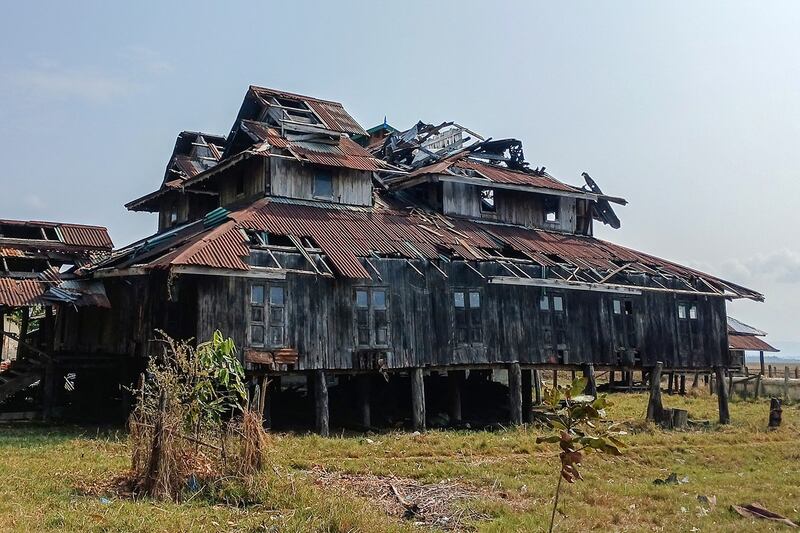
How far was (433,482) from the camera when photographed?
15.9 meters

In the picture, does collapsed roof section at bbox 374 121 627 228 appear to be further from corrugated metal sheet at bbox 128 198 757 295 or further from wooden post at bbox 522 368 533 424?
wooden post at bbox 522 368 533 424

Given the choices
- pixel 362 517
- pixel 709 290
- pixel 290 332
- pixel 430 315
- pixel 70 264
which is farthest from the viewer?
pixel 709 290

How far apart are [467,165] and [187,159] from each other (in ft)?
40.2

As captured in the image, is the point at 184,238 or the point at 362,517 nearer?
the point at 362,517

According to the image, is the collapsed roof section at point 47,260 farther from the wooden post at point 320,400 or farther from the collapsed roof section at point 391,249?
the wooden post at point 320,400

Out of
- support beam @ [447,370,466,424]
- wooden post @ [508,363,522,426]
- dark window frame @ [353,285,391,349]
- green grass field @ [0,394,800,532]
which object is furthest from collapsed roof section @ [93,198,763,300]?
green grass field @ [0,394,800,532]

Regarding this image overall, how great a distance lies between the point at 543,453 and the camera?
20.6 meters

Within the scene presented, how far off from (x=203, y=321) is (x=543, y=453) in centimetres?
1002

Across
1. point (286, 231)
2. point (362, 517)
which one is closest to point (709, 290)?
point (286, 231)

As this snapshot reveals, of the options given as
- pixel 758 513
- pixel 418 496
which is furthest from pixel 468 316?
pixel 758 513

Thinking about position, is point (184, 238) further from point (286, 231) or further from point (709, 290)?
point (709, 290)

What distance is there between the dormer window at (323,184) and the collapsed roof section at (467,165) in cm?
408

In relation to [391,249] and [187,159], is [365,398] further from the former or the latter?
[187,159]

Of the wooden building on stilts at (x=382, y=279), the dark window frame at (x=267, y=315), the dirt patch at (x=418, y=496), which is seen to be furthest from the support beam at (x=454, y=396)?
the dirt patch at (x=418, y=496)
